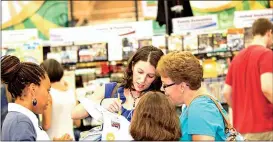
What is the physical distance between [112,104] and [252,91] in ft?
5.90

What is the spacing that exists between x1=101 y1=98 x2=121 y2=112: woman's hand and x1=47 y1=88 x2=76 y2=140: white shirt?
1.73 m

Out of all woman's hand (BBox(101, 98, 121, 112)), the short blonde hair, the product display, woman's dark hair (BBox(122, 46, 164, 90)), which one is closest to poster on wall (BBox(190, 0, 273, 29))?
the product display

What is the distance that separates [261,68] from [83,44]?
2144 millimetres

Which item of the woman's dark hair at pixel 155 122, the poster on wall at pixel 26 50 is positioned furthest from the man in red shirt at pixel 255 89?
the poster on wall at pixel 26 50

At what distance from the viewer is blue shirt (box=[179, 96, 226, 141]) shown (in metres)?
2.23

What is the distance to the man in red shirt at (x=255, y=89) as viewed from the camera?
3953 millimetres

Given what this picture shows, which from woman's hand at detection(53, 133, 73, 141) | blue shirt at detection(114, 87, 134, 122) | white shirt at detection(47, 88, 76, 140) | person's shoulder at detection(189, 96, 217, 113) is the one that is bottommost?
woman's hand at detection(53, 133, 73, 141)

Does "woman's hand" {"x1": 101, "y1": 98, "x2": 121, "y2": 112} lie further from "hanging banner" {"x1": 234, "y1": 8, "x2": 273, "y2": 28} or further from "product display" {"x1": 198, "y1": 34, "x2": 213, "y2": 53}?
Answer: "hanging banner" {"x1": 234, "y1": 8, "x2": 273, "y2": 28}

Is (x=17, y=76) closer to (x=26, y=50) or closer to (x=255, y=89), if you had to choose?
(x=255, y=89)

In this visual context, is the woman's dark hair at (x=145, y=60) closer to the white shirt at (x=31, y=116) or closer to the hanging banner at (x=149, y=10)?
the white shirt at (x=31, y=116)

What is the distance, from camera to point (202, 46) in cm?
511

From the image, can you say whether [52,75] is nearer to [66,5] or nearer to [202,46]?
[202,46]

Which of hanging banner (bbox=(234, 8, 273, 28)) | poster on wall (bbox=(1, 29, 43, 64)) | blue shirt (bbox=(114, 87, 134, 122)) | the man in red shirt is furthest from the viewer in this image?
hanging banner (bbox=(234, 8, 273, 28))

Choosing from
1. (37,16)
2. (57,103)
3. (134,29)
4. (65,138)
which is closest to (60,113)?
(57,103)
